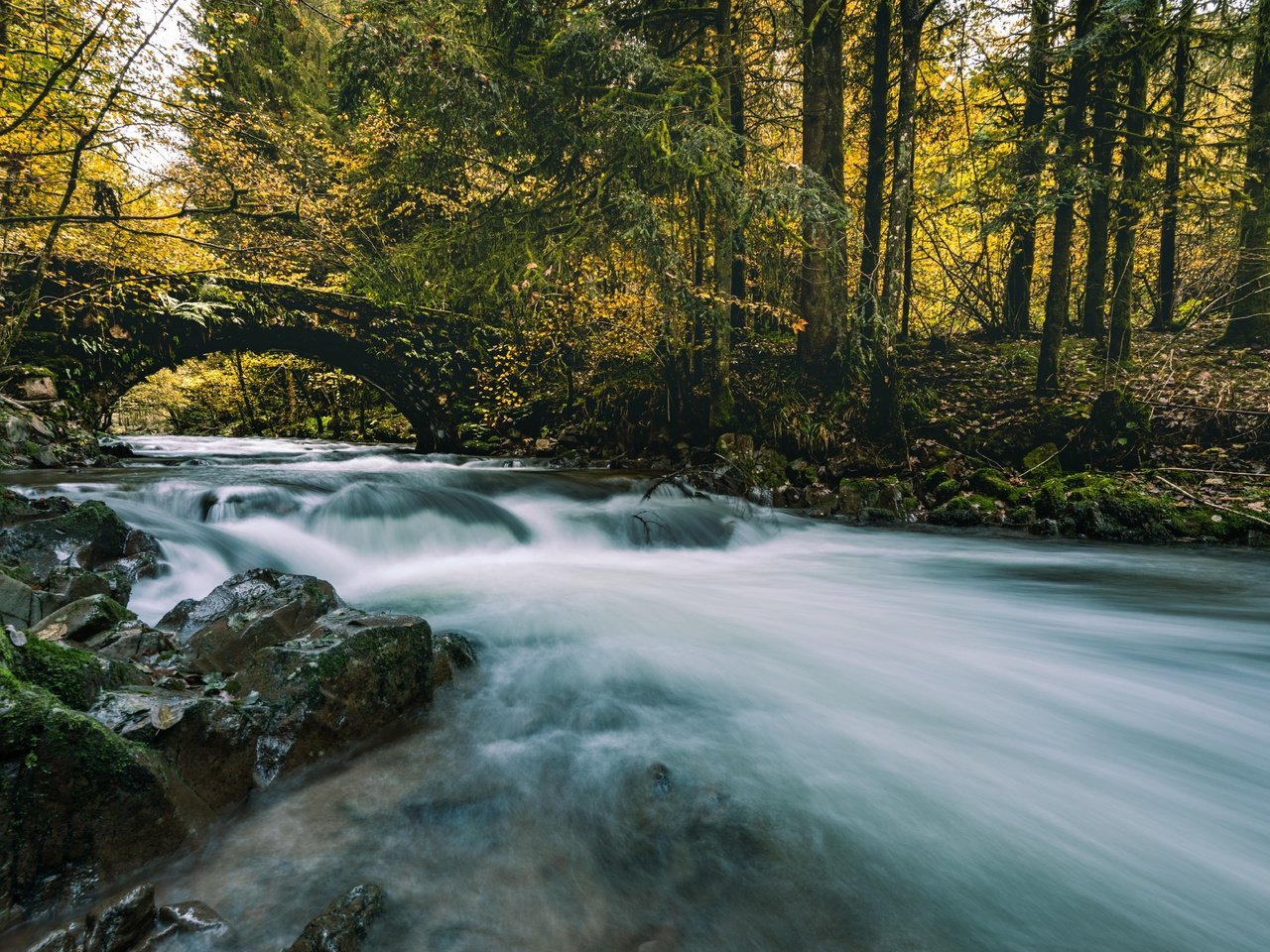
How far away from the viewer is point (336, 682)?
Answer: 282 centimetres

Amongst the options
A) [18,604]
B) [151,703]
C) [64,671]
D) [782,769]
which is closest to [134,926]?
[151,703]

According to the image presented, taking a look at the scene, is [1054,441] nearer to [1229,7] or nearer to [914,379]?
[914,379]

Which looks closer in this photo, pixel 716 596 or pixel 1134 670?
pixel 1134 670

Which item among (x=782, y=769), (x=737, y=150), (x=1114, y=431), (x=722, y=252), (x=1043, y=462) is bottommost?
(x=782, y=769)

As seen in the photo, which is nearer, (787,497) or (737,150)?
(737,150)

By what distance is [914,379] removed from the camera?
11977mm

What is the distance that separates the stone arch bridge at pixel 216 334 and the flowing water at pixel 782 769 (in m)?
5.66

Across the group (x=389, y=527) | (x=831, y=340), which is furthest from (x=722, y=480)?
(x=389, y=527)

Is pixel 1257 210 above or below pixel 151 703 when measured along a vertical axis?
above

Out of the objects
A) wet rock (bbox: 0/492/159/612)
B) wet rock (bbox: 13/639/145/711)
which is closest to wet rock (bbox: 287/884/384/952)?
wet rock (bbox: 13/639/145/711)

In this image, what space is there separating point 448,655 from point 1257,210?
1371 cm

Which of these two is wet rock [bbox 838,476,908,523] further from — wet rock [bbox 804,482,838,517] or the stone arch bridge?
the stone arch bridge

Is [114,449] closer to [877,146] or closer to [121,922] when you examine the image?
[121,922]

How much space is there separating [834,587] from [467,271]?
7689mm
